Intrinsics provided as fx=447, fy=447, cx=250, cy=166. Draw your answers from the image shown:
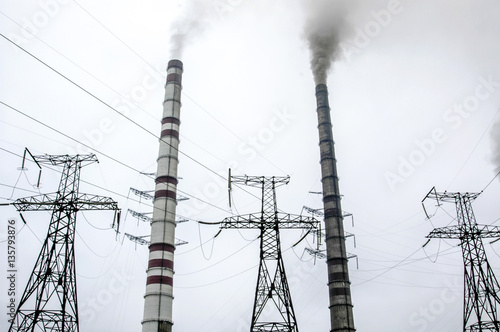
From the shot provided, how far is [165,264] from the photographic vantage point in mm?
29500

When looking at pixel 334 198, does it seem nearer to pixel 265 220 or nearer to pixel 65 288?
pixel 265 220

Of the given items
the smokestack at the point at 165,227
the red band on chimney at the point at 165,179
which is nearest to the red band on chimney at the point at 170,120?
the smokestack at the point at 165,227

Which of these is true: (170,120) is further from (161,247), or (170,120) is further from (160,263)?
(160,263)

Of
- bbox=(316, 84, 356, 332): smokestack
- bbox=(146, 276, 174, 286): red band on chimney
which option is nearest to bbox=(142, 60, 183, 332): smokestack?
bbox=(146, 276, 174, 286): red band on chimney

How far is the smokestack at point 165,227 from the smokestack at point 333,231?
40.5 ft

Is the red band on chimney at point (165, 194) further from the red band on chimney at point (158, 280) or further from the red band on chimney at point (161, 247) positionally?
the red band on chimney at point (158, 280)

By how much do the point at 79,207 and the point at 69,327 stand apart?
6.63m

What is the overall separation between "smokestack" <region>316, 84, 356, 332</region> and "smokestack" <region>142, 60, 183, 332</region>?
12337 millimetres

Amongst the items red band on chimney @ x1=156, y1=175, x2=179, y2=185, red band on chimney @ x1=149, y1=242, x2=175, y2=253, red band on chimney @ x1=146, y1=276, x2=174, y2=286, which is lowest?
red band on chimney @ x1=146, y1=276, x2=174, y2=286

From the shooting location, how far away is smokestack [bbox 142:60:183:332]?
28375mm

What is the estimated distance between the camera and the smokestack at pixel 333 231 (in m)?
33.2

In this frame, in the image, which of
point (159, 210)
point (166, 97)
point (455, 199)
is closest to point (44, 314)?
point (159, 210)

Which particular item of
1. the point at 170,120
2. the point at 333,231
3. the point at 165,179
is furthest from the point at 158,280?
the point at 333,231

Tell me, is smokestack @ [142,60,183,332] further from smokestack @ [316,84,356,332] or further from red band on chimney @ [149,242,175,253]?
smokestack @ [316,84,356,332]
